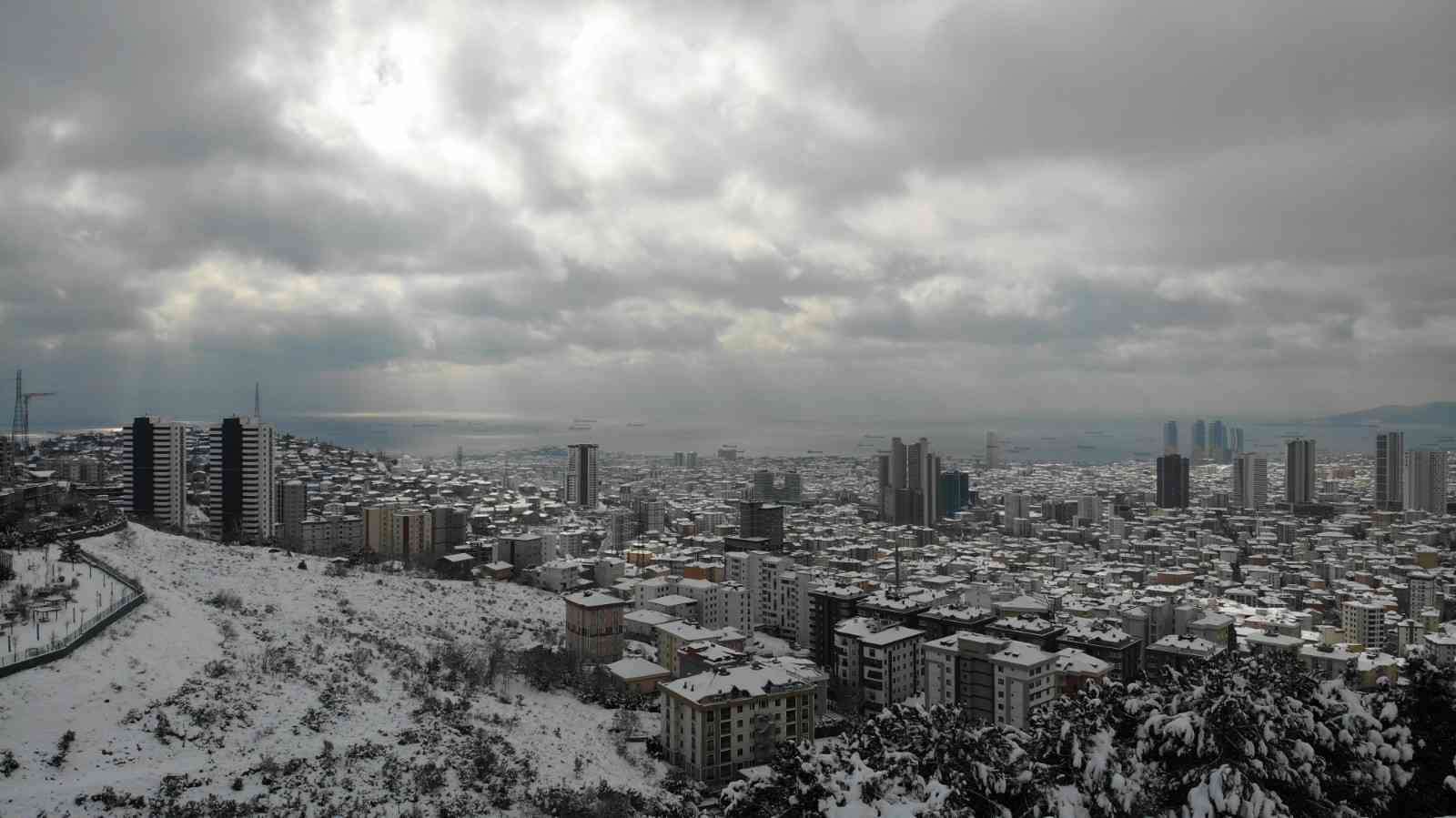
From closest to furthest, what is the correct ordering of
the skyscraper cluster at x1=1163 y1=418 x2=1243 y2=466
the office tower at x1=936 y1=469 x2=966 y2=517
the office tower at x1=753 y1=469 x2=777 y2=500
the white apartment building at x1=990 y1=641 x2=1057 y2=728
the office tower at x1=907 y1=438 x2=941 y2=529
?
the white apartment building at x1=990 y1=641 x2=1057 y2=728 < the office tower at x1=907 y1=438 x2=941 y2=529 < the office tower at x1=936 y1=469 x2=966 y2=517 < the office tower at x1=753 y1=469 x2=777 y2=500 < the skyscraper cluster at x1=1163 y1=418 x2=1243 y2=466

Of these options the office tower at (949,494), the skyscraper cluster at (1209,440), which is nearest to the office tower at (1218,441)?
the skyscraper cluster at (1209,440)

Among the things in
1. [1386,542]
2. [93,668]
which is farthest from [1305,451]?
[93,668]

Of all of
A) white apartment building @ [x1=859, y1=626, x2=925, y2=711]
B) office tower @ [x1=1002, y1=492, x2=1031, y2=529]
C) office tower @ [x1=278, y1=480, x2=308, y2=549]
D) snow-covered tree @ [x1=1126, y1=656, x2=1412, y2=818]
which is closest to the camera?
snow-covered tree @ [x1=1126, y1=656, x2=1412, y2=818]

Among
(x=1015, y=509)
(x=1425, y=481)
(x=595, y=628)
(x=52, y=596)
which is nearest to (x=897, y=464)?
(x=1015, y=509)

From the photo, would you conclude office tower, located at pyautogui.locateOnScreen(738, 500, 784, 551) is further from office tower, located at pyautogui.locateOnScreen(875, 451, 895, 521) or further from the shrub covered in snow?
the shrub covered in snow

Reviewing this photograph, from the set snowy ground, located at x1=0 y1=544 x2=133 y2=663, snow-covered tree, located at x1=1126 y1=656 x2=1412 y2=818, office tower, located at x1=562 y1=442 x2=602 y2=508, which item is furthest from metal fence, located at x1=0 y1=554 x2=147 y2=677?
office tower, located at x1=562 y1=442 x2=602 y2=508
